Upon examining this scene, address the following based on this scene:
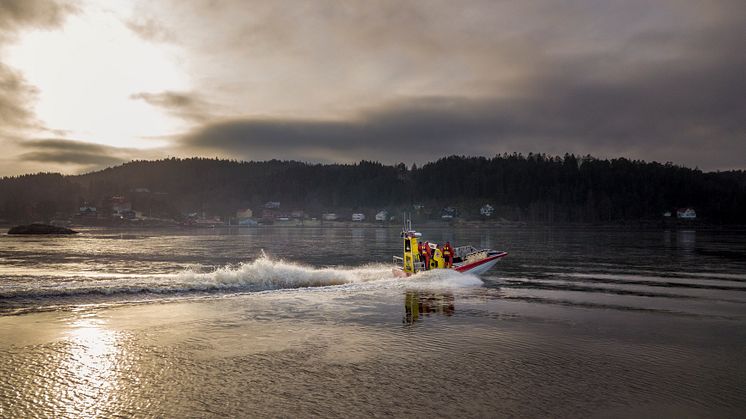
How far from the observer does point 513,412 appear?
1031 cm

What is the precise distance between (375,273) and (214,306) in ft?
54.4

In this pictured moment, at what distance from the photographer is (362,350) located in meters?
15.0

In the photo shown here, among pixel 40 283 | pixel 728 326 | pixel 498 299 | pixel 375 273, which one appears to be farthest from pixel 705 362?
pixel 40 283

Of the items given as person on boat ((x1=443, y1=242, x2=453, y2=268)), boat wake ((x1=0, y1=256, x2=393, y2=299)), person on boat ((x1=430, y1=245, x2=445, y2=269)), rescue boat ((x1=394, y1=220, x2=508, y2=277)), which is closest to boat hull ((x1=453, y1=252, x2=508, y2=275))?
rescue boat ((x1=394, y1=220, x2=508, y2=277))

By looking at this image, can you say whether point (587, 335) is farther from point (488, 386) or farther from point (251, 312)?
point (251, 312)

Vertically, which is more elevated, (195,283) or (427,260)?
(427,260)

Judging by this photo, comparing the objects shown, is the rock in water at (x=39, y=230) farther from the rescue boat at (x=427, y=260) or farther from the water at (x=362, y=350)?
the rescue boat at (x=427, y=260)

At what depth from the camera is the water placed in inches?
426

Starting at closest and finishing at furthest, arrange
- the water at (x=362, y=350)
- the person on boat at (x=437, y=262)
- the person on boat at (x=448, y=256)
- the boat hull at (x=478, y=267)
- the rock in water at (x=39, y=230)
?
the water at (x=362, y=350), the person on boat at (x=437, y=262), the person on boat at (x=448, y=256), the boat hull at (x=478, y=267), the rock in water at (x=39, y=230)

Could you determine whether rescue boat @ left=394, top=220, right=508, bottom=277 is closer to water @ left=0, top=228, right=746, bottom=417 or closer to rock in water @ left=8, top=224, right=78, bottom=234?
water @ left=0, top=228, right=746, bottom=417

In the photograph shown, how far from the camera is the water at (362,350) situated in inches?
426

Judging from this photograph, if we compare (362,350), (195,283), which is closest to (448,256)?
(195,283)

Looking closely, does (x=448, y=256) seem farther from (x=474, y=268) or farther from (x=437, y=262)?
(x=474, y=268)

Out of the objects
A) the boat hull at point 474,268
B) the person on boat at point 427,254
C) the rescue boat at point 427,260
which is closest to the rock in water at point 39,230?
the rescue boat at point 427,260
